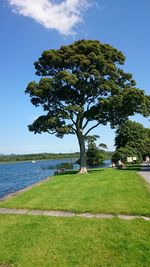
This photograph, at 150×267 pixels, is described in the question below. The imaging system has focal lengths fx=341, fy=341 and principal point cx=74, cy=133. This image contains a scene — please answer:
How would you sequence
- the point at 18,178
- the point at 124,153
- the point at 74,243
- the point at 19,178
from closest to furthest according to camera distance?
the point at 74,243 → the point at 19,178 → the point at 18,178 → the point at 124,153

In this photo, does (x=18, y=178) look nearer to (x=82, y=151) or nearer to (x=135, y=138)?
(x=82, y=151)

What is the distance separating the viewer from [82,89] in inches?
1246

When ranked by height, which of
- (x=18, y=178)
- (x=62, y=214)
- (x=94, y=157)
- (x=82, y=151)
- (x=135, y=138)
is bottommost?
(x=62, y=214)

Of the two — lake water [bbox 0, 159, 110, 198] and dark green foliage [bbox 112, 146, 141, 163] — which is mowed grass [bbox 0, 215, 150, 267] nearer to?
lake water [bbox 0, 159, 110, 198]

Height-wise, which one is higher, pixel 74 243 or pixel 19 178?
pixel 19 178

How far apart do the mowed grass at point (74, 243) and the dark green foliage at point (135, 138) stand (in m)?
54.6

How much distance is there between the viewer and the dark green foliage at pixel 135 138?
6341cm

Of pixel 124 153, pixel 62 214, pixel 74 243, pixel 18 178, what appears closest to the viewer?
pixel 74 243

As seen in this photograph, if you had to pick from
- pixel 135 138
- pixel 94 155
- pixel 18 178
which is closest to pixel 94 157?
pixel 94 155

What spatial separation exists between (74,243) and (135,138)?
58232 mm

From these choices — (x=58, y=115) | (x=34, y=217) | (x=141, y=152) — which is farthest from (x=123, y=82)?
(x=141, y=152)

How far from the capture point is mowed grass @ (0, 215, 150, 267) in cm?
640

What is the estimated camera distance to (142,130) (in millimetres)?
65750

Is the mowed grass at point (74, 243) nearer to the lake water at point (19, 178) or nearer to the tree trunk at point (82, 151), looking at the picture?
the lake water at point (19, 178)
